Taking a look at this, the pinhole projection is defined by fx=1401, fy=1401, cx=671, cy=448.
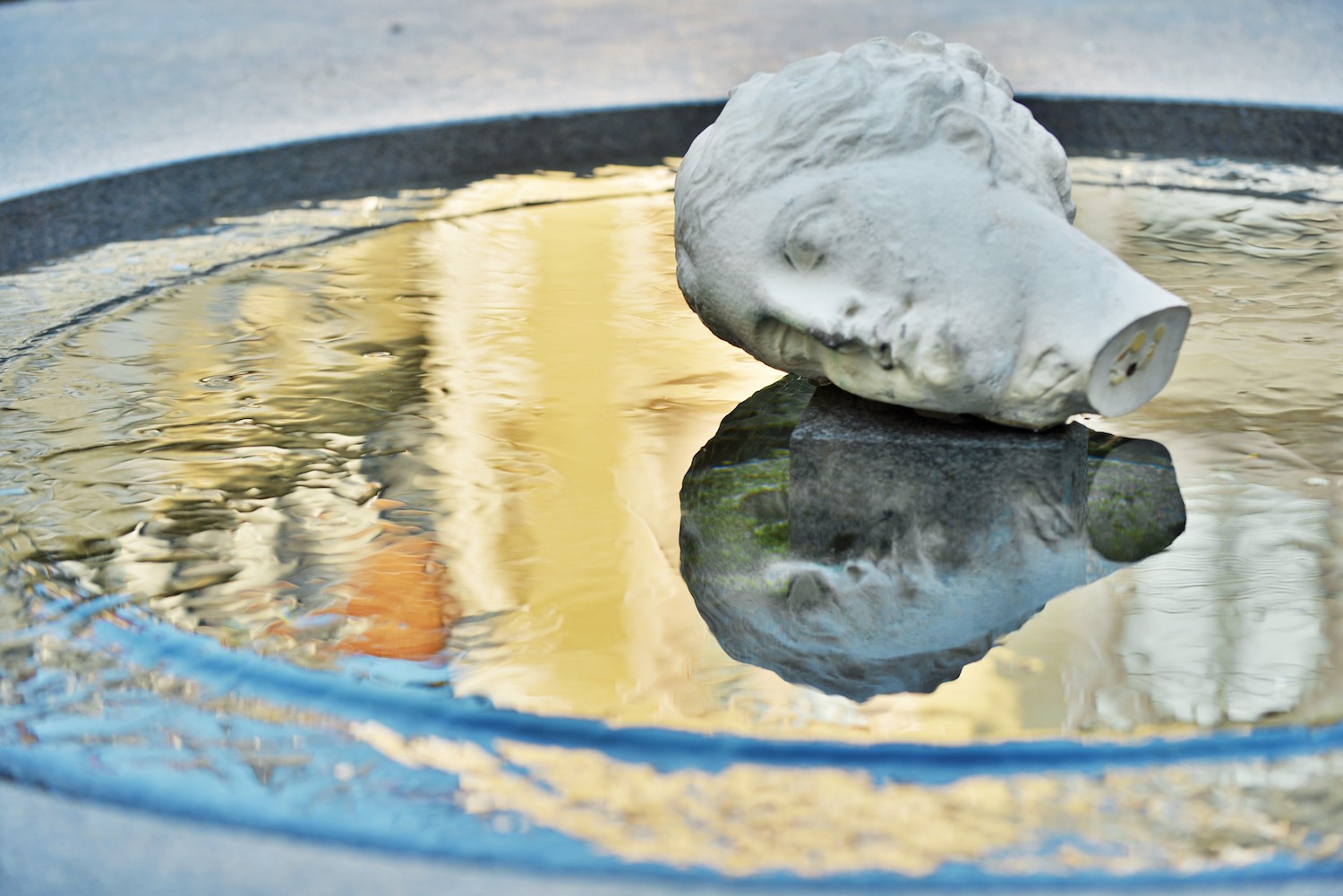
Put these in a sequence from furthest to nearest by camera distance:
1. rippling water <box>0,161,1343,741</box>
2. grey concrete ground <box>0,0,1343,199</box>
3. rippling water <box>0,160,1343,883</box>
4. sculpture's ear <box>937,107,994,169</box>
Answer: grey concrete ground <box>0,0,1343,199</box>, sculpture's ear <box>937,107,994,169</box>, rippling water <box>0,161,1343,741</box>, rippling water <box>0,160,1343,883</box>

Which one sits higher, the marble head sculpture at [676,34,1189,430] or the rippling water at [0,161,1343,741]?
the marble head sculpture at [676,34,1189,430]

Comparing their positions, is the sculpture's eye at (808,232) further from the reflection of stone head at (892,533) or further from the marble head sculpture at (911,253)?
the reflection of stone head at (892,533)

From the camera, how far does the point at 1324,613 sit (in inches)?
47.8

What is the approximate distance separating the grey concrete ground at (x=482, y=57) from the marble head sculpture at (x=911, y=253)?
1.56m

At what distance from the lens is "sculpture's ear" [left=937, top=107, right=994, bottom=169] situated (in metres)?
1.53

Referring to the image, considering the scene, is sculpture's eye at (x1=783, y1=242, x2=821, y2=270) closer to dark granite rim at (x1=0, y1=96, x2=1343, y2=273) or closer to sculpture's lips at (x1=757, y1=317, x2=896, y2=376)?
sculpture's lips at (x1=757, y1=317, x2=896, y2=376)

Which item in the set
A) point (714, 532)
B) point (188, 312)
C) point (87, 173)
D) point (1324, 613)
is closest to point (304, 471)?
point (714, 532)

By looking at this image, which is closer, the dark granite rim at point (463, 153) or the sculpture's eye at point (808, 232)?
the sculpture's eye at point (808, 232)

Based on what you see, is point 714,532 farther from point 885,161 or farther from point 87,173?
point 87,173

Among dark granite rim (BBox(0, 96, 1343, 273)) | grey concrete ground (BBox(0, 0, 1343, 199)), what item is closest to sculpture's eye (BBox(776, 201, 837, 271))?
dark granite rim (BBox(0, 96, 1343, 273))

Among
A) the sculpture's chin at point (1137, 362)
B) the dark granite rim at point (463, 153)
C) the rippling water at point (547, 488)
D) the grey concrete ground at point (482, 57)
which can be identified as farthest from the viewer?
the grey concrete ground at point (482, 57)

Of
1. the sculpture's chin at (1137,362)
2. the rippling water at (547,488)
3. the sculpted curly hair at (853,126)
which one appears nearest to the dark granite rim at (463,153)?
the rippling water at (547,488)

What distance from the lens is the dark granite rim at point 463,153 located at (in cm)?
256

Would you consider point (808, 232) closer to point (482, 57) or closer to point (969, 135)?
point (969, 135)
